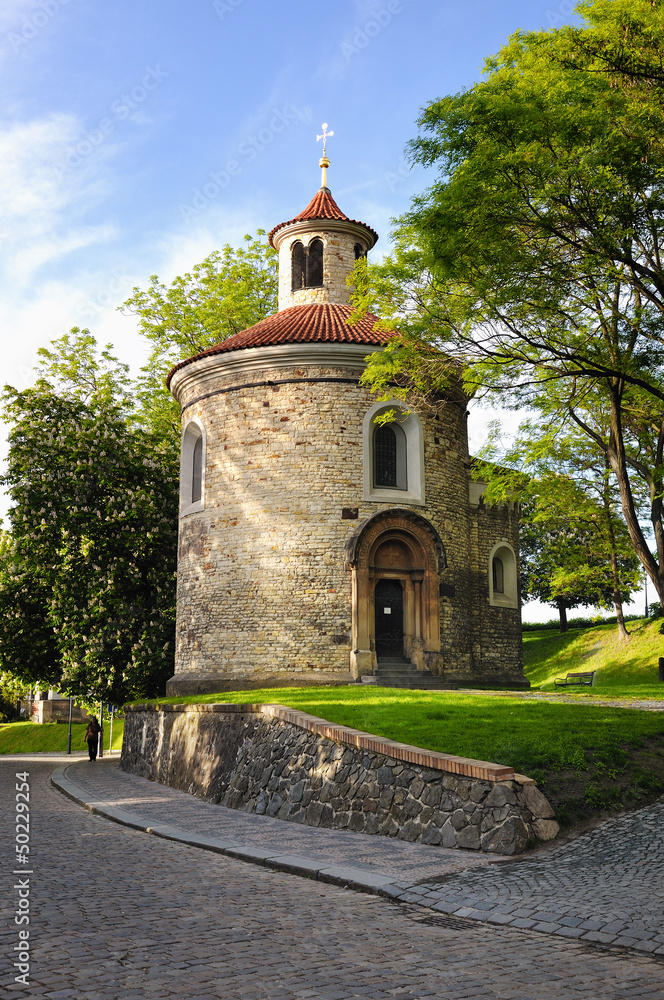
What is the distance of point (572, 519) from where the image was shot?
1217 inches

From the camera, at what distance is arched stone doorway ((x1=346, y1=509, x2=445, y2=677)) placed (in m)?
20.8

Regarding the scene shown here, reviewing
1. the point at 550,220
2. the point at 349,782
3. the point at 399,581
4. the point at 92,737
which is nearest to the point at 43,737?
the point at 92,737

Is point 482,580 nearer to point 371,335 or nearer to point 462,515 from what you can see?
point 462,515

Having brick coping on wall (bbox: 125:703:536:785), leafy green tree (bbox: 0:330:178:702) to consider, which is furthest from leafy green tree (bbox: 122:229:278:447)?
brick coping on wall (bbox: 125:703:536:785)

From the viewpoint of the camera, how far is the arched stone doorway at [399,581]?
20.8m

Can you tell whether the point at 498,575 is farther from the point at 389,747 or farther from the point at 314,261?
the point at 389,747

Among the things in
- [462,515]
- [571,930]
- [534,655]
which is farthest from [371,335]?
[534,655]

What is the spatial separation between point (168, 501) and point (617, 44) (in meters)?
19.1

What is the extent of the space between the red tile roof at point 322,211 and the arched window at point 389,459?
8.26 meters

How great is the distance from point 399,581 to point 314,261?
11157mm

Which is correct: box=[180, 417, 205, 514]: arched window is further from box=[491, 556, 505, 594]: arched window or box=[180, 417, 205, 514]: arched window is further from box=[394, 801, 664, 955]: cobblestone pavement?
box=[394, 801, 664, 955]: cobblestone pavement

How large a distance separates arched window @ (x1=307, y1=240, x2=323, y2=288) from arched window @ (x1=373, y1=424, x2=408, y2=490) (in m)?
6.91

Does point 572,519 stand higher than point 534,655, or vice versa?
point 572,519

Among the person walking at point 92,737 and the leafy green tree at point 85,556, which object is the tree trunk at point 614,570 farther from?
the person walking at point 92,737
